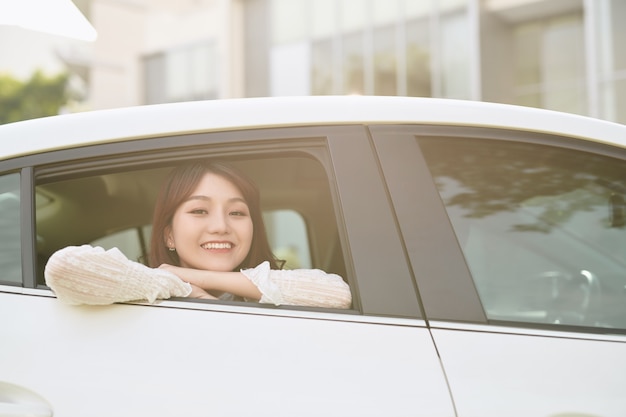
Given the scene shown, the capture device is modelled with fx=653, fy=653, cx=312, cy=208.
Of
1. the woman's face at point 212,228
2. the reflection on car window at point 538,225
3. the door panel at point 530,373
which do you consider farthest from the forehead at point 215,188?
the door panel at point 530,373

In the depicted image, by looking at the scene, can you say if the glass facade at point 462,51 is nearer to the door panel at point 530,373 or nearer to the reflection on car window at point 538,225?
the reflection on car window at point 538,225

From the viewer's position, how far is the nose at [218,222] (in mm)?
1949

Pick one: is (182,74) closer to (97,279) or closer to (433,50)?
(433,50)

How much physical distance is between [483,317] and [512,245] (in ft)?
1.08

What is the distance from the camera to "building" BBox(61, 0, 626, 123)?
42.5 ft

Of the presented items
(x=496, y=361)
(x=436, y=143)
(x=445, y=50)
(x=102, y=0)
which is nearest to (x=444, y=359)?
(x=496, y=361)

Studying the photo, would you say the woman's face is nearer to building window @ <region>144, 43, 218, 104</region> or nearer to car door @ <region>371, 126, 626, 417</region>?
car door @ <region>371, 126, 626, 417</region>

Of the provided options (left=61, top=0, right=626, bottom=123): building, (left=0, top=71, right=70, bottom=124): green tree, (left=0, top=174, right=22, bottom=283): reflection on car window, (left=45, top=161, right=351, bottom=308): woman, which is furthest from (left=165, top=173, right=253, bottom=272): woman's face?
(left=0, top=71, right=70, bottom=124): green tree

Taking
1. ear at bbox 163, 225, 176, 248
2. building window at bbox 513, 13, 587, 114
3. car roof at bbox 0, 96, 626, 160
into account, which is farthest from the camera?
building window at bbox 513, 13, 587, 114

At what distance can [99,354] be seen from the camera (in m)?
1.36

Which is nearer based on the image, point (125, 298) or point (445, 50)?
point (125, 298)

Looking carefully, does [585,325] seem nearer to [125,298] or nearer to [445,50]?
[125,298]

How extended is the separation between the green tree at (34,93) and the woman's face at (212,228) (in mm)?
40058

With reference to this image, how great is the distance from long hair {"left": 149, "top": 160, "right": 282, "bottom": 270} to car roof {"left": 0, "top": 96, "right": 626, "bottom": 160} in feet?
1.16
